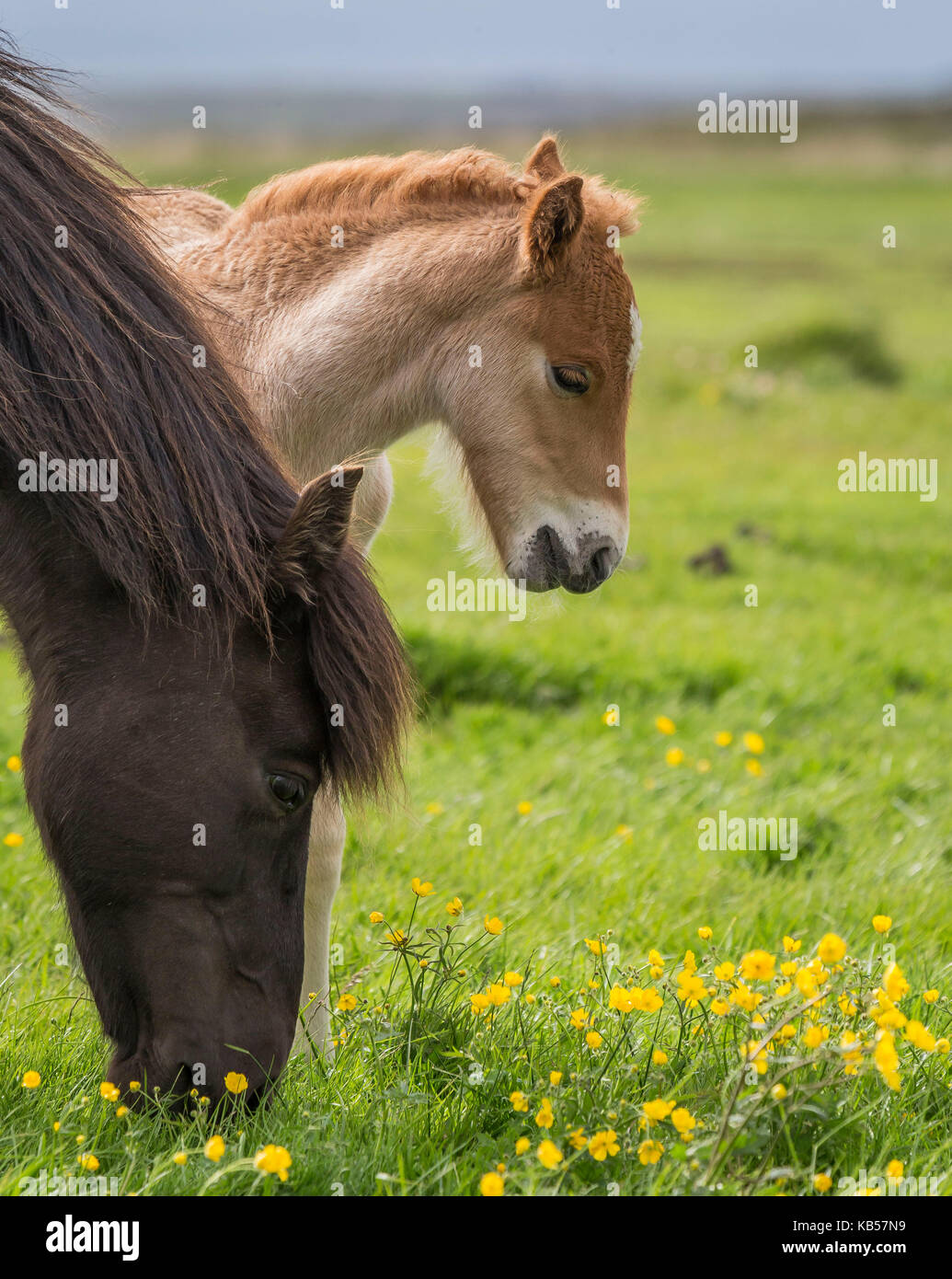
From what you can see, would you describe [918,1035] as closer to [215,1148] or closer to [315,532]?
[215,1148]

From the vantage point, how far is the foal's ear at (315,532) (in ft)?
8.21

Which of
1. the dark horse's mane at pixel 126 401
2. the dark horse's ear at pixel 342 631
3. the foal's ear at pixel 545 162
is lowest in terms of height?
the dark horse's ear at pixel 342 631

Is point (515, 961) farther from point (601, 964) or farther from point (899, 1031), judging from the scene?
point (899, 1031)

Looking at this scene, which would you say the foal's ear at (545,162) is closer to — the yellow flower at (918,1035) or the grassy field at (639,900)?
the grassy field at (639,900)

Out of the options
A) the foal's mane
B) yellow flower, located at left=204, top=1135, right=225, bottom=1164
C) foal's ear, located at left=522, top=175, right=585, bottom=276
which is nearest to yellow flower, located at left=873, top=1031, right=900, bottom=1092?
yellow flower, located at left=204, top=1135, right=225, bottom=1164

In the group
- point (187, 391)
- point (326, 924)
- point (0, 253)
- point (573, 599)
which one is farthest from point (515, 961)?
point (573, 599)

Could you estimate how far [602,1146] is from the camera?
7.95 feet

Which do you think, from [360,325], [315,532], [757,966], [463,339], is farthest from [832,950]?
[360,325]

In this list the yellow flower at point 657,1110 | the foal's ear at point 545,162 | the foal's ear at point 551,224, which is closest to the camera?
the yellow flower at point 657,1110

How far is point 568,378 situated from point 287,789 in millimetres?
1814

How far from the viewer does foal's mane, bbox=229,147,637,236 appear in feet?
13.1

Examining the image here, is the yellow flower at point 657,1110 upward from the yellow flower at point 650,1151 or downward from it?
upward

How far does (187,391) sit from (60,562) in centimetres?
48

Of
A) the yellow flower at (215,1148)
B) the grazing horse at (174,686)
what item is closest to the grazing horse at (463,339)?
the grazing horse at (174,686)
